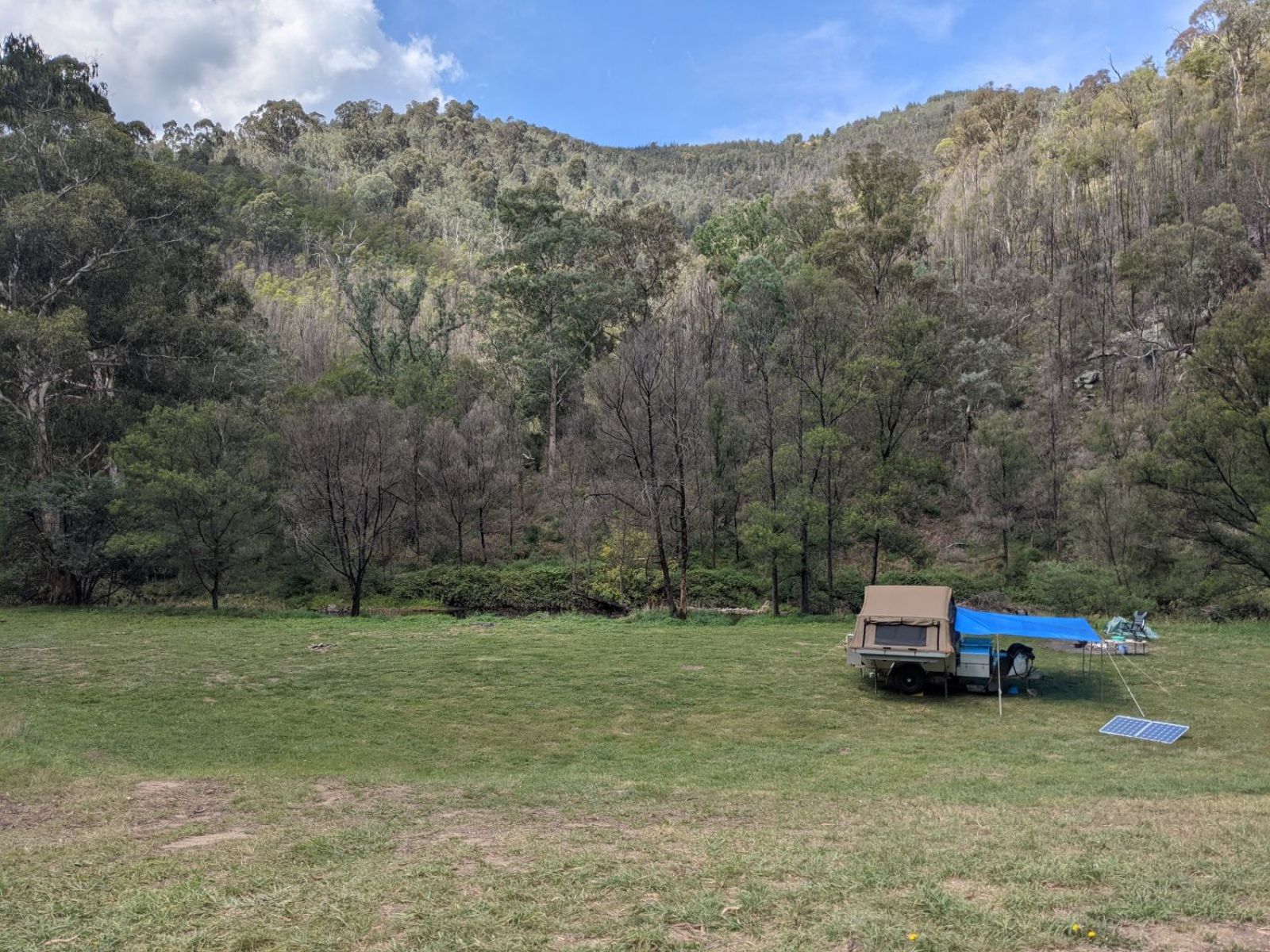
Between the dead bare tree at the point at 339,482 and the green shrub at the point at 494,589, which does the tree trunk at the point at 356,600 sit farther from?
the green shrub at the point at 494,589

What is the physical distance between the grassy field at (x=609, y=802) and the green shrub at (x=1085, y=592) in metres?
3.48

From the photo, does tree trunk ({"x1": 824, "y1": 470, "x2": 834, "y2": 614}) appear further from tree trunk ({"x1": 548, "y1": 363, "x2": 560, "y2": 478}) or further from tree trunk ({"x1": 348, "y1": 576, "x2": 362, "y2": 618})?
tree trunk ({"x1": 548, "y1": 363, "x2": 560, "y2": 478})

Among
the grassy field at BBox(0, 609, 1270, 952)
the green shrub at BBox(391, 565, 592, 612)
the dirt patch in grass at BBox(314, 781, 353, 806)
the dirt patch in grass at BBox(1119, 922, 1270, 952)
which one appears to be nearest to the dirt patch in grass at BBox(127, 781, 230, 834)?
the grassy field at BBox(0, 609, 1270, 952)

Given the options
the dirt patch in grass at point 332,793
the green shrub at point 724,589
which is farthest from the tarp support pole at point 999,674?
the green shrub at point 724,589

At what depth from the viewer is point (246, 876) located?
6090mm

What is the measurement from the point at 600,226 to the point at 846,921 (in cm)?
5012

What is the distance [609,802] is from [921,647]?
845 centimetres

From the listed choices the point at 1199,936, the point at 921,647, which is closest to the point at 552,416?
the point at 921,647

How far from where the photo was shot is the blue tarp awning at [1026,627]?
49.2ft

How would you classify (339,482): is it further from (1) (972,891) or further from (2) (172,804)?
(1) (972,891)

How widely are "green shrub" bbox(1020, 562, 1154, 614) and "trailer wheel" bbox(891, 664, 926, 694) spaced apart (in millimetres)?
11634

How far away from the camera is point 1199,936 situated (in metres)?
4.74

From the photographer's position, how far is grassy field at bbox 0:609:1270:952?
16.8 feet

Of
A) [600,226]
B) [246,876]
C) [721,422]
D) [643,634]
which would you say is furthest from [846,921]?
[600,226]
